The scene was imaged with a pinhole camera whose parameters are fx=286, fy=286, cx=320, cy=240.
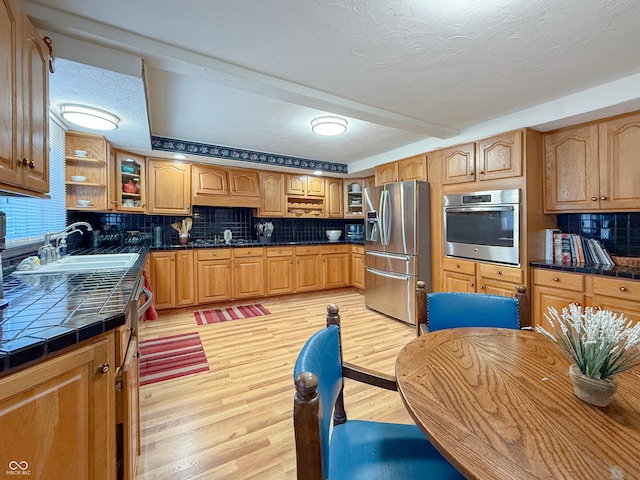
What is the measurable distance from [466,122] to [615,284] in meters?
1.82

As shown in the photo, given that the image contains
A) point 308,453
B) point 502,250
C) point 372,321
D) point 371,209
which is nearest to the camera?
point 308,453

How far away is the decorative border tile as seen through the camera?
11.6 feet

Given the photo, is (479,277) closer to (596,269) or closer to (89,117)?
(596,269)

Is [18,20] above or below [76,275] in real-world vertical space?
above

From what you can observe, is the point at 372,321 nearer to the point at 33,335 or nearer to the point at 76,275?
the point at 76,275

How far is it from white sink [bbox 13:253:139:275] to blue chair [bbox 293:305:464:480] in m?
1.75

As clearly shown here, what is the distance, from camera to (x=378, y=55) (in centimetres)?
173

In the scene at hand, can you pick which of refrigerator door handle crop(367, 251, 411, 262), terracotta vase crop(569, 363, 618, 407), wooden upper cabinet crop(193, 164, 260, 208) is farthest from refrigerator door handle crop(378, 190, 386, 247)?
terracotta vase crop(569, 363, 618, 407)

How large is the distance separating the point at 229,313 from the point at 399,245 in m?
2.41

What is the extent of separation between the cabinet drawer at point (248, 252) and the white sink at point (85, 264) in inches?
63.6

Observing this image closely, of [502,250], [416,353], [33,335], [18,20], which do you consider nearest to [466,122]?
[502,250]

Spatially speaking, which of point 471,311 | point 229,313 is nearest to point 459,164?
point 471,311

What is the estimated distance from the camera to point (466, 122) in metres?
2.86

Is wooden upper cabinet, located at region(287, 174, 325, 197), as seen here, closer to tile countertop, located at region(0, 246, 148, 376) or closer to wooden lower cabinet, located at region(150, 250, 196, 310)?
wooden lower cabinet, located at region(150, 250, 196, 310)
